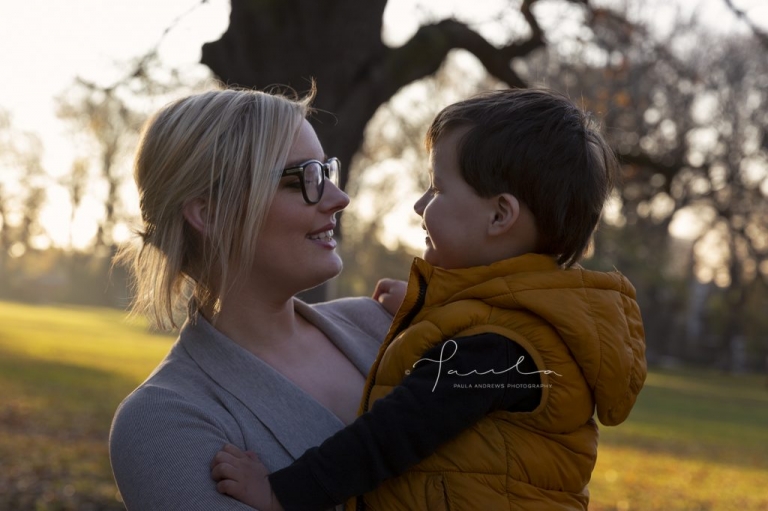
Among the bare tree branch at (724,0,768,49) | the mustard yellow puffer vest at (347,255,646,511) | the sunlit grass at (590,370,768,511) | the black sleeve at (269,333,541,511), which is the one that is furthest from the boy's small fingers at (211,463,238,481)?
the sunlit grass at (590,370,768,511)

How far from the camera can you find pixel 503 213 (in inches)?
97.4

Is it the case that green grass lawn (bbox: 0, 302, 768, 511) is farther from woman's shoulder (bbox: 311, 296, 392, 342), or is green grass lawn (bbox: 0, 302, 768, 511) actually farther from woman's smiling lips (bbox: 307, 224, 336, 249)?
woman's smiling lips (bbox: 307, 224, 336, 249)

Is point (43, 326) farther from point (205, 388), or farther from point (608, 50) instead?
point (205, 388)

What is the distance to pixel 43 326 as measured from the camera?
113 ft

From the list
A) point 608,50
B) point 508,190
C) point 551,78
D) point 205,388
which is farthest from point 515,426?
point 551,78

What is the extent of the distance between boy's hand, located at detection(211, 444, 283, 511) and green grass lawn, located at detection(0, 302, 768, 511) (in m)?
1.14

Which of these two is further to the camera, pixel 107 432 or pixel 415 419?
pixel 107 432

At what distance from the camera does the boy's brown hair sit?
8.01 feet

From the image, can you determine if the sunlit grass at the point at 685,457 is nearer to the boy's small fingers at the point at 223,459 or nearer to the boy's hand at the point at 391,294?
the boy's hand at the point at 391,294

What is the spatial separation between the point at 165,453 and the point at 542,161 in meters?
1.24

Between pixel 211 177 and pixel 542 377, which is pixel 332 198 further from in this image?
pixel 542 377

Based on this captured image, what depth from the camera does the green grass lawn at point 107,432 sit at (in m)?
9.84

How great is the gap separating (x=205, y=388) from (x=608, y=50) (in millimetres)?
8808

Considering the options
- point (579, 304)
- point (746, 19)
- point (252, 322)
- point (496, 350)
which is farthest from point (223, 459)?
point (746, 19)
